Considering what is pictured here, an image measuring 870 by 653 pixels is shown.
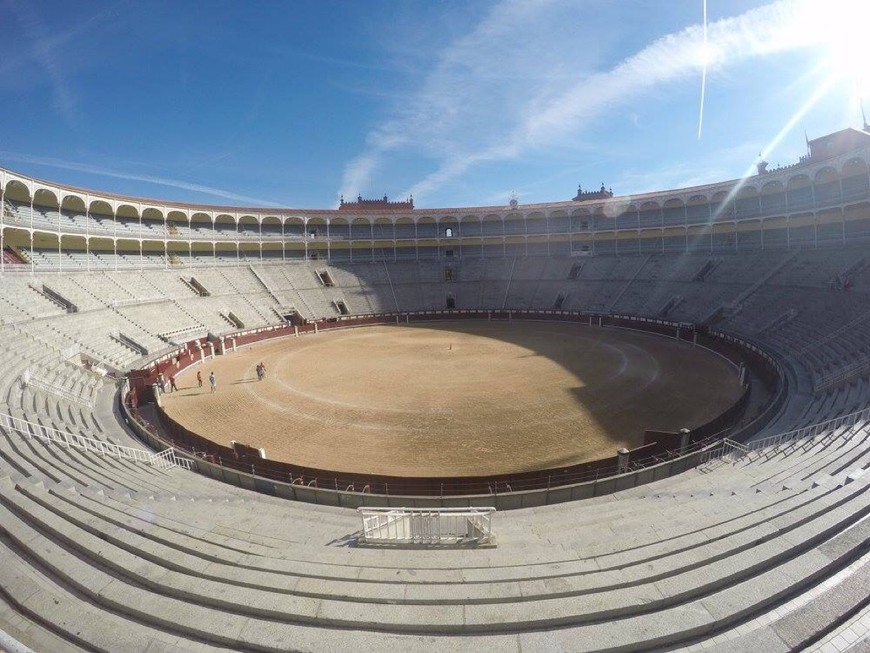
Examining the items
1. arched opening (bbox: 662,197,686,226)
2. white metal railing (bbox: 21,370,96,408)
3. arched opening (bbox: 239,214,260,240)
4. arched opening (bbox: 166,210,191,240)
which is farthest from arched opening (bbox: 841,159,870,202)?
arched opening (bbox: 166,210,191,240)

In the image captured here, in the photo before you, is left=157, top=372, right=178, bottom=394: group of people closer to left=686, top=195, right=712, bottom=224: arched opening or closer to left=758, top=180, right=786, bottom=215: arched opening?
left=758, top=180, right=786, bottom=215: arched opening

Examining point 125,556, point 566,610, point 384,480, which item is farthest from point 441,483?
point 125,556

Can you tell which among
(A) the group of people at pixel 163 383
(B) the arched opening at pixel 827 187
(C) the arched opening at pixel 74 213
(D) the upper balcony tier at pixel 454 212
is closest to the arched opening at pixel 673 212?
(D) the upper balcony tier at pixel 454 212

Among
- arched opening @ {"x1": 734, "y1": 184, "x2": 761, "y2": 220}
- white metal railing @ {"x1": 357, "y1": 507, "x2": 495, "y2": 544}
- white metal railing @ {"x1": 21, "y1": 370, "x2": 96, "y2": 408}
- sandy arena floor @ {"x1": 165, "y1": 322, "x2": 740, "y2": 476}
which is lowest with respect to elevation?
sandy arena floor @ {"x1": 165, "y1": 322, "x2": 740, "y2": 476}

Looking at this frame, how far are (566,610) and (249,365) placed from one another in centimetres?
2666

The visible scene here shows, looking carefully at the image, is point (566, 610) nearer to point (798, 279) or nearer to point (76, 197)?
point (798, 279)

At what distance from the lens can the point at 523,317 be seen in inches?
1789

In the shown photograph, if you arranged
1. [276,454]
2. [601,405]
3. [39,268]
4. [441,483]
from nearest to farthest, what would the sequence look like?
1. [441,483]
2. [276,454]
3. [601,405]
4. [39,268]

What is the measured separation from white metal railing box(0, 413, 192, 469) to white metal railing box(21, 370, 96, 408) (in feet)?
18.0

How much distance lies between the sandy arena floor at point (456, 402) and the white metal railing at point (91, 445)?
2.65 m

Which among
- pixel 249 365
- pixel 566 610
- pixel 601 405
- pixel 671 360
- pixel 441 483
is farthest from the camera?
pixel 249 365

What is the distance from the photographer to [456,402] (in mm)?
19219

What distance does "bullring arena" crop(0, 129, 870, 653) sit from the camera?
515cm

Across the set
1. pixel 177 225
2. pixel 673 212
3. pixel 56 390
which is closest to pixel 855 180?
pixel 673 212
